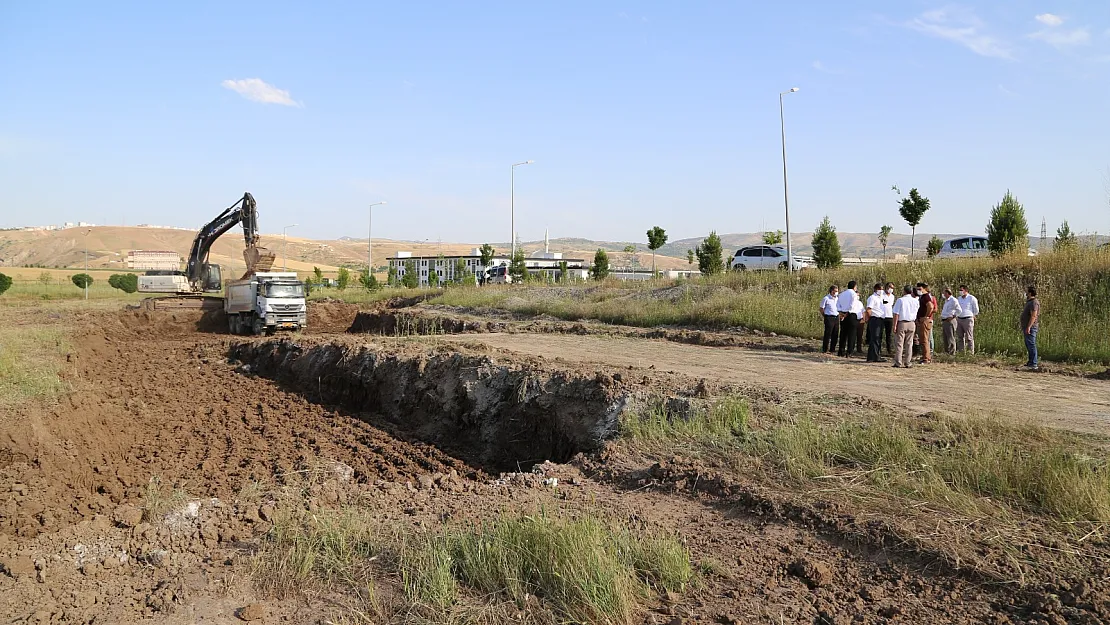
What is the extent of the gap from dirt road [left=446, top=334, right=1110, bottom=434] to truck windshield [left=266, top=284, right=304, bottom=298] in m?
11.6

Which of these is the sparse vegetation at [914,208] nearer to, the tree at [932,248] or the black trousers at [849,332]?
the tree at [932,248]

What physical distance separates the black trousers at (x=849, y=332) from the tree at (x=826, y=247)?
2116cm

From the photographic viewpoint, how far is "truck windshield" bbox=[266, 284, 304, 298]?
990 inches

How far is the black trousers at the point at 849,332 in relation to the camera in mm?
15188

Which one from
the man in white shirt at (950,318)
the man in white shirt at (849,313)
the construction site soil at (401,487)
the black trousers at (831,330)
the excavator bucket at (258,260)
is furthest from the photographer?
the excavator bucket at (258,260)

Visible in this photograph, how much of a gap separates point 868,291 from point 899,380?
9.25 metres

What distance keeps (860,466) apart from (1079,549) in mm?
1890

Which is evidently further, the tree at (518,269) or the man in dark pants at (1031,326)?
the tree at (518,269)

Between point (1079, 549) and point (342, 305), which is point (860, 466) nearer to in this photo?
point (1079, 549)

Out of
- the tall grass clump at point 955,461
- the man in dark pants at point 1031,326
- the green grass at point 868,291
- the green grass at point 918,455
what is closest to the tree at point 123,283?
the green grass at point 868,291

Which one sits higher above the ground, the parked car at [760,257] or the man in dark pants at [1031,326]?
the parked car at [760,257]

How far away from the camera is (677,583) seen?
487 cm

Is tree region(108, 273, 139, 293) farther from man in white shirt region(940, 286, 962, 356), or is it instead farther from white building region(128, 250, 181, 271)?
man in white shirt region(940, 286, 962, 356)

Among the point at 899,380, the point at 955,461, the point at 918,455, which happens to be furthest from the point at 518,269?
the point at 955,461
